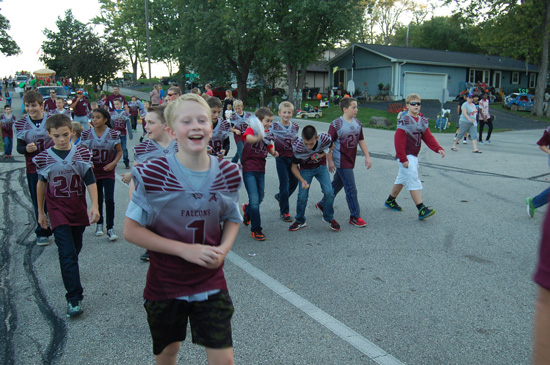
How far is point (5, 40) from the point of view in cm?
4978

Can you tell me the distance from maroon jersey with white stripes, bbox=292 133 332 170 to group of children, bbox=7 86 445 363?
15 mm

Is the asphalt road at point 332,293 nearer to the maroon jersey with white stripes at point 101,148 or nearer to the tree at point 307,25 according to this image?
the maroon jersey with white stripes at point 101,148

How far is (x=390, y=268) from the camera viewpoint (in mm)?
5062

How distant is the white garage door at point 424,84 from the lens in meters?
41.4

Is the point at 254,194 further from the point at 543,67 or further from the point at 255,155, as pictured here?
the point at 543,67

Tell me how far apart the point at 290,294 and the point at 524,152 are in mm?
12907

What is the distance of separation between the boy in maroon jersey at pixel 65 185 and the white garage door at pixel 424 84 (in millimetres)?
39574

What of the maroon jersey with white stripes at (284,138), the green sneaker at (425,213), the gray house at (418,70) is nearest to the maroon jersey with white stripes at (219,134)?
the maroon jersey with white stripes at (284,138)

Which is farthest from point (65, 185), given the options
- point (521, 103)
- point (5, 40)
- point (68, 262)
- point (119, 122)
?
point (5, 40)

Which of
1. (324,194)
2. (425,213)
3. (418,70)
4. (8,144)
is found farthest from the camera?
(418,70)

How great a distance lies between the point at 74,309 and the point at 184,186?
231 cm

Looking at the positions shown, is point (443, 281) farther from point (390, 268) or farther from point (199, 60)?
point (199, 60)

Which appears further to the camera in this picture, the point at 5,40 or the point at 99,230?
the point at 5,40

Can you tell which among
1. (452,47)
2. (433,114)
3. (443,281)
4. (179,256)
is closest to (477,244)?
(443,281)
